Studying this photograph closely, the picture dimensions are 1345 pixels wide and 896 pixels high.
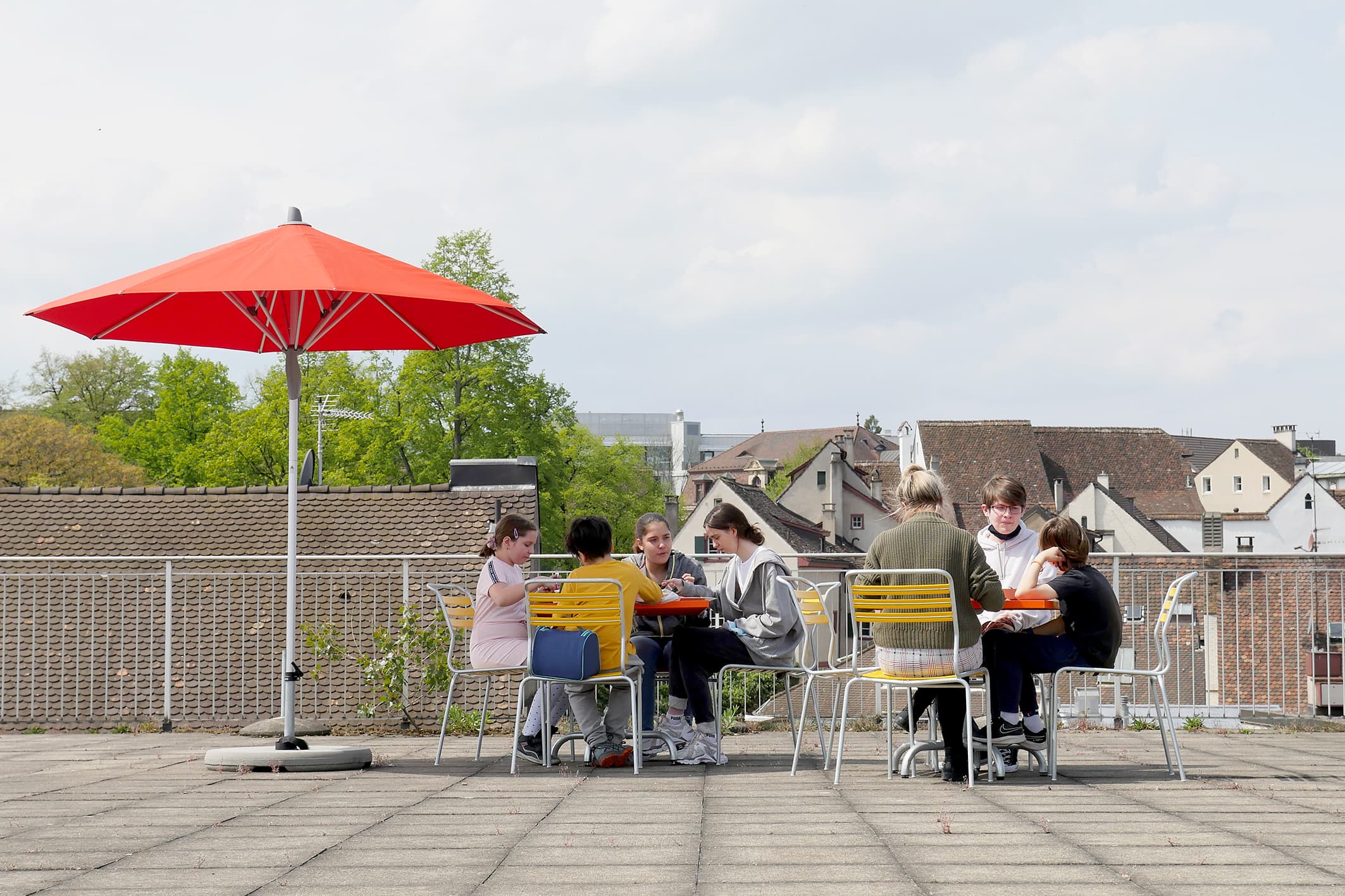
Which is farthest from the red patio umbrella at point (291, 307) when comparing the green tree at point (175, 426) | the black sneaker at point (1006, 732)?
the green tree at point (175, 426)

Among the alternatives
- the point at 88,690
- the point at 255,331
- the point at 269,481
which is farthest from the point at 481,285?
the point at 255,331

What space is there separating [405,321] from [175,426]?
47586 millimetres

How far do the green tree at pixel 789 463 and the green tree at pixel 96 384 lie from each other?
131 ft

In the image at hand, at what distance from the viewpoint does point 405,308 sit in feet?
25.3

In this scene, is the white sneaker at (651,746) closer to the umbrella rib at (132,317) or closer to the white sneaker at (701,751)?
the white sneaker at (701,751)

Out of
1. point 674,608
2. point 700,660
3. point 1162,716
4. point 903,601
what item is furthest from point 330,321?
point 1162,716

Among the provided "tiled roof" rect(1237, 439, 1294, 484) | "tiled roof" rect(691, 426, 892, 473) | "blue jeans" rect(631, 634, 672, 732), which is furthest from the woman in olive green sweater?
"tiled roof" rect(691, 426, 892, 473)

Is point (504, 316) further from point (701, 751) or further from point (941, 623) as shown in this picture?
point (941, 623)

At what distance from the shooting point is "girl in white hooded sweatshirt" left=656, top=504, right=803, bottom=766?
23.0 ft

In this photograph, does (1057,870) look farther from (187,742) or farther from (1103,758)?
(187,742)

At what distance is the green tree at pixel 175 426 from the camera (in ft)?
169

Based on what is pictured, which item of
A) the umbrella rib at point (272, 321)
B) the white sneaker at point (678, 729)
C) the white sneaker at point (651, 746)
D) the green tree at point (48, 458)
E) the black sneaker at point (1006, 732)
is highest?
the green tree at point (48, 458)

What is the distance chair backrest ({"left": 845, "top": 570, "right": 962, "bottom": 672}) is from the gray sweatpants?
1.35 m

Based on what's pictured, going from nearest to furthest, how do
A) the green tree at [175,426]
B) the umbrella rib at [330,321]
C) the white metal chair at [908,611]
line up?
1. the white metal chair at [908,611]
2. the umbrella rib at [330,321]
3. the green tree at [175,426]
